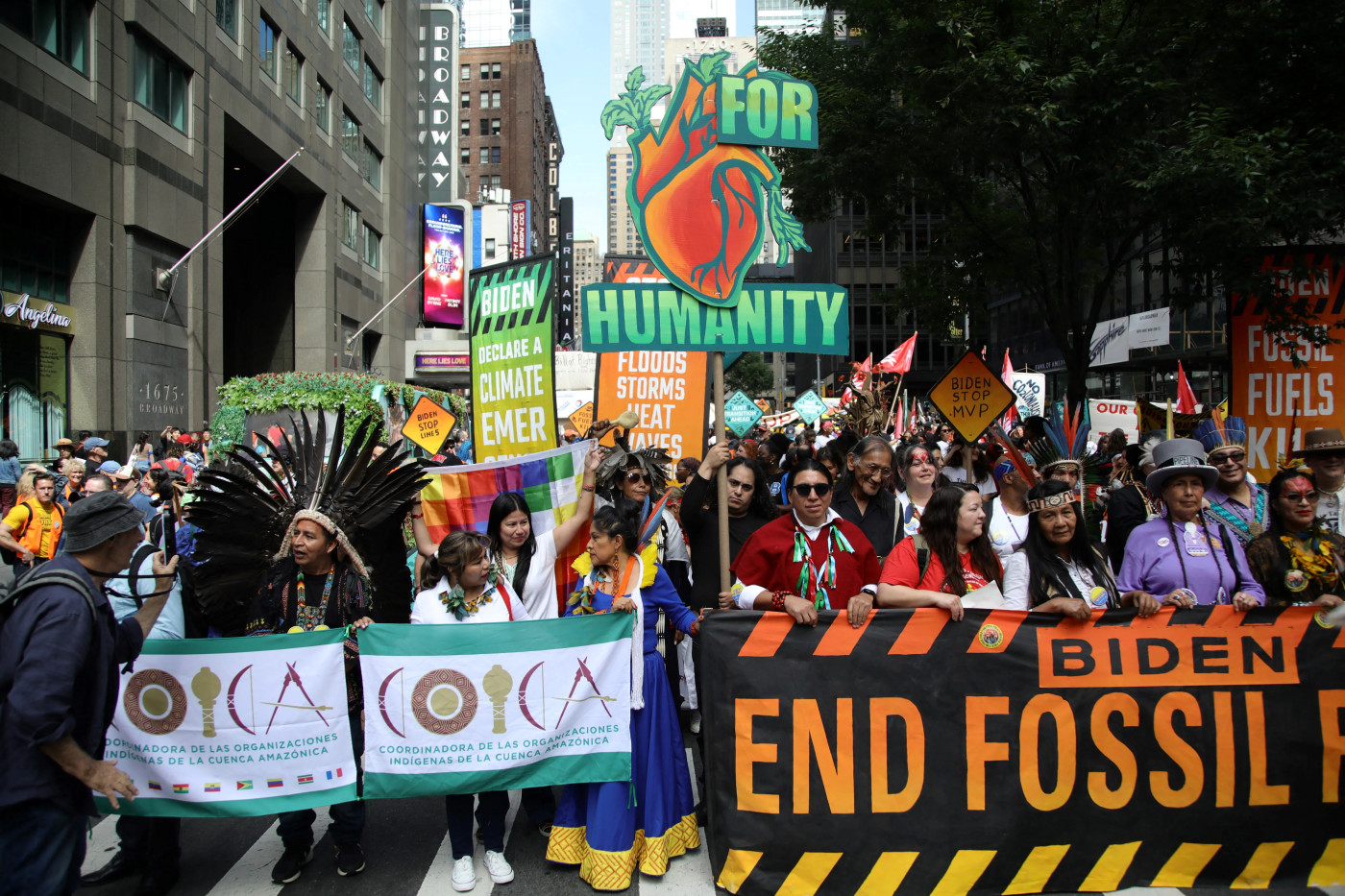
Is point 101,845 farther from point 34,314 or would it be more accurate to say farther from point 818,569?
point 34,314

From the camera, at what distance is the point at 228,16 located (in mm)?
25766

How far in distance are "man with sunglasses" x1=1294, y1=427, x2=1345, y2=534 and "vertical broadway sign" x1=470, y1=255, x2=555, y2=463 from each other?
503 centimetres

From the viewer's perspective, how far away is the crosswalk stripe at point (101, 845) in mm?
4492

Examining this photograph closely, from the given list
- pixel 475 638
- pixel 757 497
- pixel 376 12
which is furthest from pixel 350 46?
pixel 475 638

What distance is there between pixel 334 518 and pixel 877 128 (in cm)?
997

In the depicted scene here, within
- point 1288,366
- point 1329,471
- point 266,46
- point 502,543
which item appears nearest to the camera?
point 502,543

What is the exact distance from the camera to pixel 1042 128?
9.99m

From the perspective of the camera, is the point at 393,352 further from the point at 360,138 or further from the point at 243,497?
the point at 243,497

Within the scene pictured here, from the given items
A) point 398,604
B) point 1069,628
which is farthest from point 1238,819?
point 398,604

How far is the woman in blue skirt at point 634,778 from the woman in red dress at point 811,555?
1.46ft

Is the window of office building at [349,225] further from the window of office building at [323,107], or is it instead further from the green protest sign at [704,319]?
the green protest sign at [704,319]

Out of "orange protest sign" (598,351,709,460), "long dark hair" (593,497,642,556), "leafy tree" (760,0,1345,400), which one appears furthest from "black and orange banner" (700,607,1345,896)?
"orange protest sign" (598,351,709,460)

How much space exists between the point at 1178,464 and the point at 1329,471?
5.69ft

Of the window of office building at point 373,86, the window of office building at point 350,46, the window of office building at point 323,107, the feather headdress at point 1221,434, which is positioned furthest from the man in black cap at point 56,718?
the window of office building at point 373,86
